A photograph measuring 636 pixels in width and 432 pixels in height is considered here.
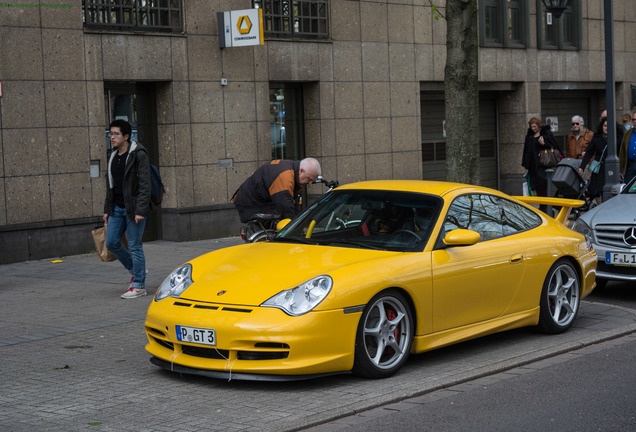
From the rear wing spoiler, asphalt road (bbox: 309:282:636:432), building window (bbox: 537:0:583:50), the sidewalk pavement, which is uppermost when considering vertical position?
building window (bbox: 537:0:583:50)

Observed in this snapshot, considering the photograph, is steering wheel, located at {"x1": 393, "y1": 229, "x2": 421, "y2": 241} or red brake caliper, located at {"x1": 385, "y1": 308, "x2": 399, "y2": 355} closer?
red brake caliper, located at {"x1": 385, "y1": 308, "x2": 399, "y2": 355}

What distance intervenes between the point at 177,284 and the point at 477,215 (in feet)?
8.15

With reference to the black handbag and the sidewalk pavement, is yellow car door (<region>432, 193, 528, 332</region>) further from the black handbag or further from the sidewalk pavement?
the black handbag

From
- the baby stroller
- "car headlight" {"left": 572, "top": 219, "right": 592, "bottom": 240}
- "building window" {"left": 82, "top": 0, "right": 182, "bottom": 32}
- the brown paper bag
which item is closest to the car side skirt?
"car headlight" {"left": 572, "top": 219, "right": 592, "bottom": 240}

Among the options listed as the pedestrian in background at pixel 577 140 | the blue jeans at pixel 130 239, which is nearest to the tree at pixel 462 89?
the blue jeans at pixel 130 239

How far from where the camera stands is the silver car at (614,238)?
992cm

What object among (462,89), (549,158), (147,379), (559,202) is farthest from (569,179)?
(147,379)

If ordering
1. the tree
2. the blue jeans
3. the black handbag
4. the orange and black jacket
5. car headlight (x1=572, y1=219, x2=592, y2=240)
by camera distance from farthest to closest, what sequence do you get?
the black handbag
the tree
the blue jeans
car headlight (x1=572, y1=219, x2=592, y2=240)
the orange and black jacket

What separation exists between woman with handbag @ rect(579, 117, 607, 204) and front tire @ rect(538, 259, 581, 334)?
792 centimetres

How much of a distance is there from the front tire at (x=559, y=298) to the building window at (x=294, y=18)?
34.7 feet

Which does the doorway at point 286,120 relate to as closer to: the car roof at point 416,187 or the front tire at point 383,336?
the car roof at point 416,187

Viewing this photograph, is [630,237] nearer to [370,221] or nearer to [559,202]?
[559,202]

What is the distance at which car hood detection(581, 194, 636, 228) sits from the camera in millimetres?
10164

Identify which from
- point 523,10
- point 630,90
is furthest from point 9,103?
point 630,90
